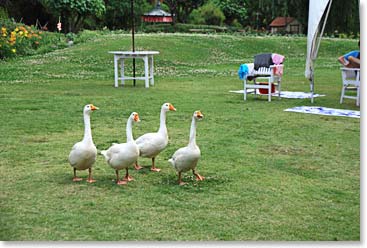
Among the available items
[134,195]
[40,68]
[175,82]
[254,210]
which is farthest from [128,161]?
[40,68]

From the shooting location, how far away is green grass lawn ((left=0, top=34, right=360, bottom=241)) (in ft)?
12.0

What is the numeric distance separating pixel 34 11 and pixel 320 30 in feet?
75.2

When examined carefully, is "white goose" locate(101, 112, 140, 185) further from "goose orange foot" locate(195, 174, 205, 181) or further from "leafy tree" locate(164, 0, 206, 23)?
"leafy tree" locate(164, 0, 206, 23)

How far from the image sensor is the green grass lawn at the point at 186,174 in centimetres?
364

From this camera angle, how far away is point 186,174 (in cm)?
491

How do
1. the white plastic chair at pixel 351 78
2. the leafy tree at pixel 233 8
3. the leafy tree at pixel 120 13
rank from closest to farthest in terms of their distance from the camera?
the white plastic chair at pixel 351 78, the leafy tree at pixel 120 13, the leafy tree at pixel 233 8

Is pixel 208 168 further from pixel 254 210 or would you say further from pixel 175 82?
pixel 175 82

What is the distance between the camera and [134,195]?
14.1 ft

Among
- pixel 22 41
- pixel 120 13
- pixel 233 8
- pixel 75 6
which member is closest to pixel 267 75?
pixel 22 41

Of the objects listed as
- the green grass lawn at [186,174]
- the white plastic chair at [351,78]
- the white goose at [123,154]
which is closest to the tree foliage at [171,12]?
the green grass lawn at [186,174]

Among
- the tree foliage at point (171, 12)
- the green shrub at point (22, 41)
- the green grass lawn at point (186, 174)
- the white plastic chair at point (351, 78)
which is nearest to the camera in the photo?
the green grass lawn at point (186, 174)

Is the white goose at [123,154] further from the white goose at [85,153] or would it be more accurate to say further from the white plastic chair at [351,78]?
the white plastic chair at [351,78]

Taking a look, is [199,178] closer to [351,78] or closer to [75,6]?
[351,78]

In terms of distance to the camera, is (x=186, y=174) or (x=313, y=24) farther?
(x=313, y=24)
